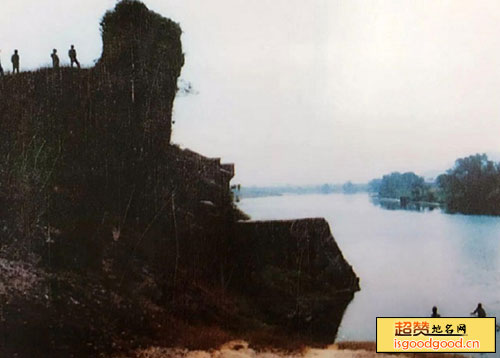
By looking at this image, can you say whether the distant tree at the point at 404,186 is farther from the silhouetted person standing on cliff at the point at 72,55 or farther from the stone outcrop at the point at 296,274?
the silhouetted person standing on cliff at the point at 72,55

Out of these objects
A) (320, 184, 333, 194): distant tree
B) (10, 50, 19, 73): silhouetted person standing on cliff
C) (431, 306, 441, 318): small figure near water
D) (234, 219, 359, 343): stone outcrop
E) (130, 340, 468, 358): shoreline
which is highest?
(10, 50, 19, 73): silhouetted person standing on cliff

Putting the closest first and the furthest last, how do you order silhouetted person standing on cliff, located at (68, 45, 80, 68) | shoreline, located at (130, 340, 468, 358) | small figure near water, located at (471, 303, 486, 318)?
shoreline, located at (130, 340, 468, 358), small figure near water, located at (471, 303, 486, 318), silhouetted person standing on cliff, located at (68, 45, 80, 68)

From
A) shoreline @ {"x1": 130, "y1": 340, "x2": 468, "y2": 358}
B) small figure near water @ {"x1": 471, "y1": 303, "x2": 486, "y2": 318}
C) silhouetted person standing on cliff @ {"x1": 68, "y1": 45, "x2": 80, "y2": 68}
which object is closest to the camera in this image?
shoreline @ {"x1": 130, "y1": 340, "x2": 468, "y2": 358}

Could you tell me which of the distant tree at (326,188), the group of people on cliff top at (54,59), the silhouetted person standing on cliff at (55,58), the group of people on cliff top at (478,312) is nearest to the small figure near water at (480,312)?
the group of people on cliff top at (478,312)

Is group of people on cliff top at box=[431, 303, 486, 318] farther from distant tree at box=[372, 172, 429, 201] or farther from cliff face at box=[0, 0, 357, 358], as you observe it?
distant tree at box=[372, 172, 429, 201]

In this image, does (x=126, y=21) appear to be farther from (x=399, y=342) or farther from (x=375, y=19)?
(x=399, y=342)

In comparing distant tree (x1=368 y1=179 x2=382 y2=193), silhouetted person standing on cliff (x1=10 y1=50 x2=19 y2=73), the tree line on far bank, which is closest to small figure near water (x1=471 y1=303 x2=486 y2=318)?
the tree line on far bank

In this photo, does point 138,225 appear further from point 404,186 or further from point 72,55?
point 404,186

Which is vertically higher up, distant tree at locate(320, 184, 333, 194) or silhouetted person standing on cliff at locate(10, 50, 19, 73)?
silhouetted person standing on cliff at locate(10, 50, 19, 73)
